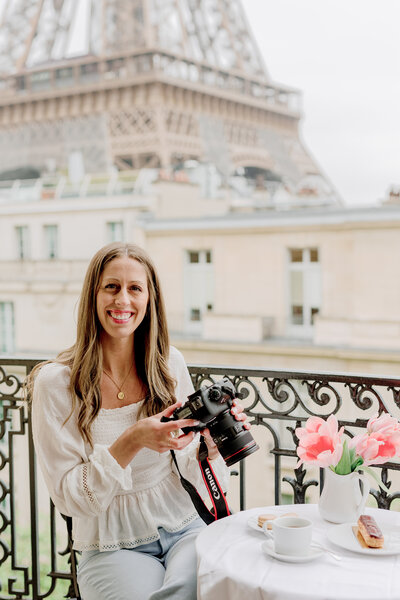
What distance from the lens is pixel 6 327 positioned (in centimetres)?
1081

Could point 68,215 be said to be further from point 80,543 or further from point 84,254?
point 80,543

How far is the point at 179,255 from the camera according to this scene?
9.73 meters

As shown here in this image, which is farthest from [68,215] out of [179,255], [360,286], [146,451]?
[146,451]

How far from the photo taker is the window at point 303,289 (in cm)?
908

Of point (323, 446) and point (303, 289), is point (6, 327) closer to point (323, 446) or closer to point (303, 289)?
point (303, 289)

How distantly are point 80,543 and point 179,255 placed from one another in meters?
8.63

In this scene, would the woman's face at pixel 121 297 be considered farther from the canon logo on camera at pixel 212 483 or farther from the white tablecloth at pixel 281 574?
the white tablecloth at pixel 281 574

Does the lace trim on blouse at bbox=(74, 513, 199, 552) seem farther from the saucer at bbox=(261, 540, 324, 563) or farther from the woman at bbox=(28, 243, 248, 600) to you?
the saucer at bbox=(261, 540, 324, 563)

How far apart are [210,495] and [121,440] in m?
0.19

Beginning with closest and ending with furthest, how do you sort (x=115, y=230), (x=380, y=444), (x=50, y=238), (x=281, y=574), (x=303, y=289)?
1. (x=281, y=574)
2. (x=380, y=444)
3. (x=303, y=289)
4. (x=115, y=230)
5. (x=50, y=238)

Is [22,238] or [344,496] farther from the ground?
[22,238]

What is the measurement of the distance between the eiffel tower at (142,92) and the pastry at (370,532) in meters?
12.5

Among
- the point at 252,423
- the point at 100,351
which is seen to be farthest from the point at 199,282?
the point at 100,351

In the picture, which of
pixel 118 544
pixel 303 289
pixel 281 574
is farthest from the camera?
pixel 303 289
